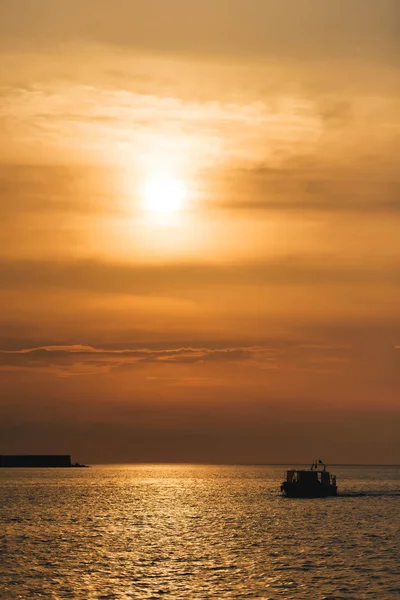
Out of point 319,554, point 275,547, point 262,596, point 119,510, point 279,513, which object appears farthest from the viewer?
point 119,510

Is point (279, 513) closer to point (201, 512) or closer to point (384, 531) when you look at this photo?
point (201, 512)

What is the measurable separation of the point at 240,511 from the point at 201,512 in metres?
5.58

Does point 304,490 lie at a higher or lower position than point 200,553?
higher

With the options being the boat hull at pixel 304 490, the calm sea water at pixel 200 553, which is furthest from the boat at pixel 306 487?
the calm sea water at pixel 200 553

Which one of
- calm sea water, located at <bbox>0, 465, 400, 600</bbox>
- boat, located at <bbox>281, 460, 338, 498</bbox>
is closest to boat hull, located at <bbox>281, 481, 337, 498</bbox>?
boat, located at <bbox>281, 460, 338, 498</bbox>

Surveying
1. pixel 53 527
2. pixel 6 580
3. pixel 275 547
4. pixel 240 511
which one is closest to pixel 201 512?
pixel 240 511

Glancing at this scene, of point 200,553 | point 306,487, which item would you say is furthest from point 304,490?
point 200,553

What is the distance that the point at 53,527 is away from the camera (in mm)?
101312

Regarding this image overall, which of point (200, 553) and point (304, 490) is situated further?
point (304, 490)

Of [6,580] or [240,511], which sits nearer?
[6,580]

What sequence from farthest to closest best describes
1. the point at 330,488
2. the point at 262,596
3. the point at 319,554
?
the point at 330,488 → the point at 319,554 → the point at 262,596

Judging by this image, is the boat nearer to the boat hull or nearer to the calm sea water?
the boat hull

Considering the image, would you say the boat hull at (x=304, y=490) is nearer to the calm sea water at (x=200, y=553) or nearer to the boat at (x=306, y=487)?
the boat at (x=306, y=487)

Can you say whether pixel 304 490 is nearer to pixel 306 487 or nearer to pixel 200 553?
pixel 306 487
